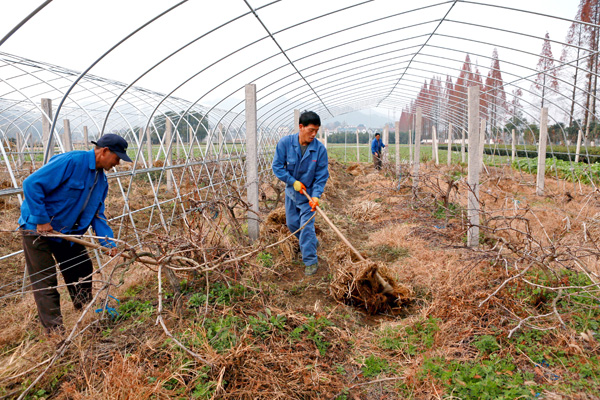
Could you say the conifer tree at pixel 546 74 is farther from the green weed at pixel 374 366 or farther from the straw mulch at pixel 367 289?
the green weed at pixel 374 366

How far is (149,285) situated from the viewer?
12.3 feet

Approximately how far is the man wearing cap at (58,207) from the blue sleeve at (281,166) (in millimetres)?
1823

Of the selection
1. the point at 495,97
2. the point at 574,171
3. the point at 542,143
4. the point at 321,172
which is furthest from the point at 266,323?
the point at 574,171

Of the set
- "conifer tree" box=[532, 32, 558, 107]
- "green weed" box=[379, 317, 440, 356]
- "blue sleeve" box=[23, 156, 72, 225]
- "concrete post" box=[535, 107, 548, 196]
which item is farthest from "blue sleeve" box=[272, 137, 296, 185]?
"concrete post" box=[535, 107, 548, 196]

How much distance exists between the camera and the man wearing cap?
8.95 ft

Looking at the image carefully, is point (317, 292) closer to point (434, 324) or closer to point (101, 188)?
point (434, 324)

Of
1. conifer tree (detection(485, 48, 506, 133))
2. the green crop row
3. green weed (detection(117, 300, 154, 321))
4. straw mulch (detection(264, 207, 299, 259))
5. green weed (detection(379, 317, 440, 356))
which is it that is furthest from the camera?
the green crop row

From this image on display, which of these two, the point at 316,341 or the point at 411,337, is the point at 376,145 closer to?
the point at 411,337

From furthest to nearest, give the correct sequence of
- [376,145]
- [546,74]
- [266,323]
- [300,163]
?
[376,145], [546,74], [300,163], [266,323]

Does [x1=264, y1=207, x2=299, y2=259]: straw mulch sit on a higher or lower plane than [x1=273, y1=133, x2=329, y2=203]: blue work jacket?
lower

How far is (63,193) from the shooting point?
2877 mm

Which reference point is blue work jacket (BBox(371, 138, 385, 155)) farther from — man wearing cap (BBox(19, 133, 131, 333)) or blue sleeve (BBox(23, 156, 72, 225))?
blue sleeve (BBox(23, 156, 72, 225))

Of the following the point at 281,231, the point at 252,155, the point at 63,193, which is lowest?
the point at 281,231

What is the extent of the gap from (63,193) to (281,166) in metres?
2.32
